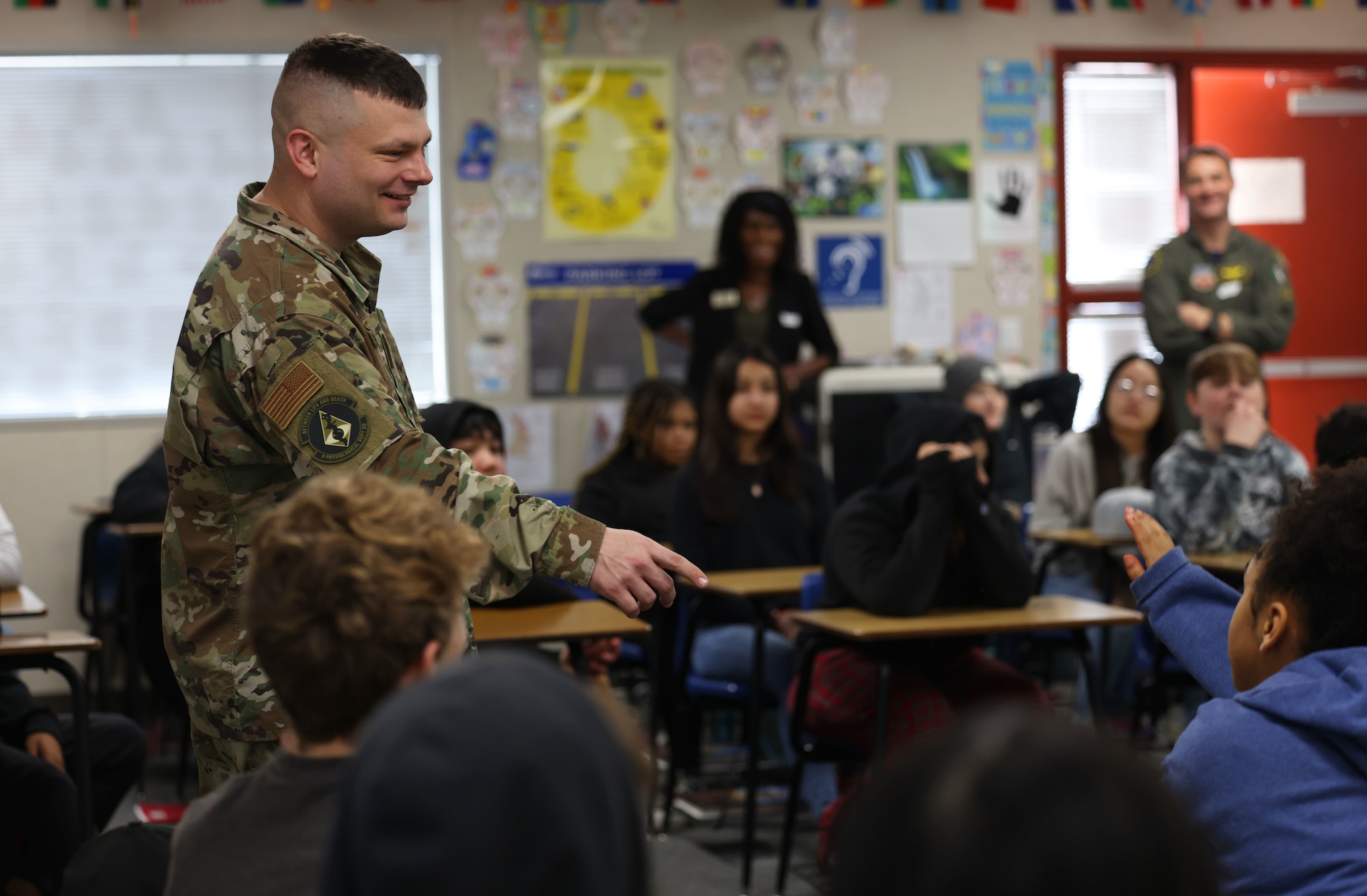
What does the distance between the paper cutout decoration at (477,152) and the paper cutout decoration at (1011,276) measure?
7.62ft

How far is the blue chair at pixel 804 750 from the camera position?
3312mm

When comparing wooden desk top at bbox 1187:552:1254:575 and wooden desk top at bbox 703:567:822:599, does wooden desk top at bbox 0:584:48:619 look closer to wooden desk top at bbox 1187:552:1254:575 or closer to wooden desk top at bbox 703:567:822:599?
wooden desk top at bbox 703:567:822:599

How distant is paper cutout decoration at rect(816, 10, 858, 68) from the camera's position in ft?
21.2

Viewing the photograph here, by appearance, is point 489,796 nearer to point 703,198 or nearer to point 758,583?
point 758,583

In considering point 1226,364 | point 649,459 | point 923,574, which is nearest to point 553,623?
point 923,574

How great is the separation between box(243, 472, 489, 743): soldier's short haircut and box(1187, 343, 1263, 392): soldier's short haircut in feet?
12.1

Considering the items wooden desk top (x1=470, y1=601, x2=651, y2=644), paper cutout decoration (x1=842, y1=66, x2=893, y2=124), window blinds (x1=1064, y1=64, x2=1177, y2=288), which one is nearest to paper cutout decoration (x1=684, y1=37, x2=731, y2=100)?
paper cutout decoration (x1=842, y1=66, x2=893, y2=124)

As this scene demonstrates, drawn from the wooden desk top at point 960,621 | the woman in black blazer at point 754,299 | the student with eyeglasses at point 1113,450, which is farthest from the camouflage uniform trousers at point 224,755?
the woman in black blazer at point 754,299

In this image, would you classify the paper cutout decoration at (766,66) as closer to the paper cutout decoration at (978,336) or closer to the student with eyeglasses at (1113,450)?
the paper cutout decoration at (978,336)

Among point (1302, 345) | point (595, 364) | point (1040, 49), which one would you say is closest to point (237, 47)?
point (595, 364)

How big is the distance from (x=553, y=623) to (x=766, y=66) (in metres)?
3.88

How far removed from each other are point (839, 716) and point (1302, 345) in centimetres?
484

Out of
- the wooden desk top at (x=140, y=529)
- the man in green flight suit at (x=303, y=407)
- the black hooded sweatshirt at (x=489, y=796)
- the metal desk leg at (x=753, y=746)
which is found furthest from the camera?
the wooden desk top at (x=140, y=529)

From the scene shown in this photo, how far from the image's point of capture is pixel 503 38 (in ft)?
20.1
